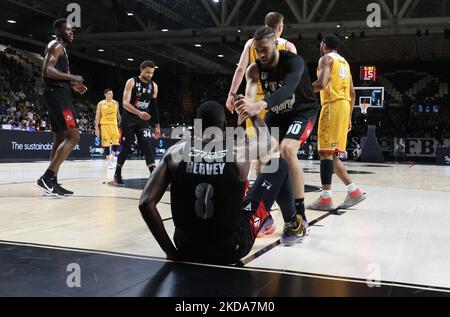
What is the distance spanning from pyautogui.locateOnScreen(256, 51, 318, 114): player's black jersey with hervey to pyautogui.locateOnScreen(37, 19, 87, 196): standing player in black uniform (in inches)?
103

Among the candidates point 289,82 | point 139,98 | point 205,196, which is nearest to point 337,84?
point 289,82

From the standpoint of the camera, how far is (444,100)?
2633cm

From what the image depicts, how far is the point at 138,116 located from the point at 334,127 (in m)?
3.13

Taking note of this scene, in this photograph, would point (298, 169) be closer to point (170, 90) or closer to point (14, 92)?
point (14, 92)

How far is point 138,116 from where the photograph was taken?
684cm

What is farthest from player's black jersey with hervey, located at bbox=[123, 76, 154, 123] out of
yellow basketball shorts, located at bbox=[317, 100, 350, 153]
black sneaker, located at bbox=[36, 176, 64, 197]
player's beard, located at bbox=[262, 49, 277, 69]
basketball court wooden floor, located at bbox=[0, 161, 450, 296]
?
player's beard, located at bbox=[262, 49, 277, 69]

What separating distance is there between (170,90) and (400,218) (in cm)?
2737

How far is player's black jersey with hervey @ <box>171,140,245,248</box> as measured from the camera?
2252mm

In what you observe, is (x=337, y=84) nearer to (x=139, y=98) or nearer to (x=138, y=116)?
(x=138, y=116)

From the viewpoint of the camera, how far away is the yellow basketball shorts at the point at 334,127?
4816 mm

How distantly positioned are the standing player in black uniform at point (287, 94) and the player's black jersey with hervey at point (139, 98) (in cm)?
368

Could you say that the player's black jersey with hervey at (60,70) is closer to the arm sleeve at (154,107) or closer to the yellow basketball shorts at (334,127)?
the arm sleeve at (154,107)

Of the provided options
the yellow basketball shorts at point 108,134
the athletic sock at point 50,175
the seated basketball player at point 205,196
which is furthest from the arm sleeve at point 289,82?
the yellow basketball shorts at point 108,134

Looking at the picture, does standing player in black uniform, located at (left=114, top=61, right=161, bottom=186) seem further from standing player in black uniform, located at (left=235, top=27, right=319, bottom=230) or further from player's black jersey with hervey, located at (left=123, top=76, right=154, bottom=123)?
standing player in black uniform, located at (left=235, top=27, right=319, bottom=230)
